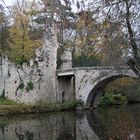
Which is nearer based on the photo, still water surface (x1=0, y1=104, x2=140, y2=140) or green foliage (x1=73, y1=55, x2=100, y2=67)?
still water surface (x1=0, y1=104, x2=140, y2=140)

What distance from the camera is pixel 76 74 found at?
30.9 m

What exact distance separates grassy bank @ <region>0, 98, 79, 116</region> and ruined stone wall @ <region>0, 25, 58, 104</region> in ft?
3.08

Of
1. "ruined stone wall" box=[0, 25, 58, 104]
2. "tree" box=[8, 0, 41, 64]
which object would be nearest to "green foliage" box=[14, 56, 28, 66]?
"tree" box=[8, 0, 41, 64]

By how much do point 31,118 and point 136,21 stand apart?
15401 mm

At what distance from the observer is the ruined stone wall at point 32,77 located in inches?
1137

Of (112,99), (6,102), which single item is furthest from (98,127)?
(112,99)

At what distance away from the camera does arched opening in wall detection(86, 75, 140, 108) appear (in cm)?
3139

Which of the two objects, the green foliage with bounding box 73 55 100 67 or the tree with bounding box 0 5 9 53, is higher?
the tree with bounding box 0 5 9 53

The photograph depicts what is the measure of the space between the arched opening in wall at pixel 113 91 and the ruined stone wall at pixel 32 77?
11.6ft

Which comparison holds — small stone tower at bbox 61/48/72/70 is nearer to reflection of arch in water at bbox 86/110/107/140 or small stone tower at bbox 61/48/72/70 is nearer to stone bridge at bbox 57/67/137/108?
stone bridge at bbox 57/67/137/108

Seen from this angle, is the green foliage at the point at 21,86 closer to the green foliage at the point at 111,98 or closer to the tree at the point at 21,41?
the tree at the point at 21,41

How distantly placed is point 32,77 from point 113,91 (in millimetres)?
10217

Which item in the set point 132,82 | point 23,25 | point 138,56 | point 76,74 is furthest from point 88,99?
point 138,56

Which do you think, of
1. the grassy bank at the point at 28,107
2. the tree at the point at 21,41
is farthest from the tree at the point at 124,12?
the tree at the point at 21,41
